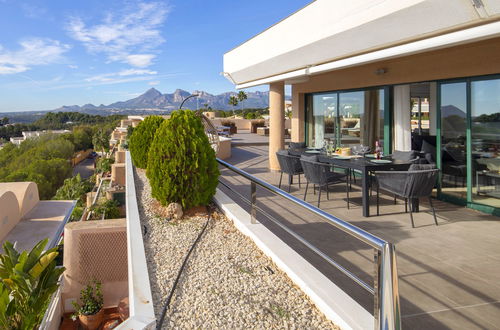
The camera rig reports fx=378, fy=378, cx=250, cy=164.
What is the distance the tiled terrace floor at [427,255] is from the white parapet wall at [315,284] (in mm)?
516

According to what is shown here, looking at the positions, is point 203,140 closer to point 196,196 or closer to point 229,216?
point 196,196

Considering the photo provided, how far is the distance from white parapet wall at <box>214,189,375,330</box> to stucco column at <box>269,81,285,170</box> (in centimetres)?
652

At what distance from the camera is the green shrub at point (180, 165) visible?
532cm

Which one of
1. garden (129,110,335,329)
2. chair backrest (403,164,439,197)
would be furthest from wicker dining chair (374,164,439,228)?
garden (129,110,335,329)

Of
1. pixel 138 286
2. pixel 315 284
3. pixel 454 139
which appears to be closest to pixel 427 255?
pixel 315 284

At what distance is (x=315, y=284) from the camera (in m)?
3.01

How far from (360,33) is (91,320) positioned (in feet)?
21.9

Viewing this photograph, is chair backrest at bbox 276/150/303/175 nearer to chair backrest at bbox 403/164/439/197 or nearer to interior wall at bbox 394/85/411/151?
interior wall at bbox 394/85/411/151

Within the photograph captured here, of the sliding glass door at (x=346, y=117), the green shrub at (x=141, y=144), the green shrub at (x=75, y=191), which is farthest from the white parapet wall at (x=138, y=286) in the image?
the green shrub at (x=75, y=191)

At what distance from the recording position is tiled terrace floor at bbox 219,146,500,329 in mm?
3154

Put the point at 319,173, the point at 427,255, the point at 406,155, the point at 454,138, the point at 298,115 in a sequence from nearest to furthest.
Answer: the point at 427,255 → the point at 319,173 → the point at 454,138 → the point at 406,155 → the point at 298,115

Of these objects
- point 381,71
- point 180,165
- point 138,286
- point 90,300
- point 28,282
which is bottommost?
point 90,300

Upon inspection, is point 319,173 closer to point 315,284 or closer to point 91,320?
point 315,284

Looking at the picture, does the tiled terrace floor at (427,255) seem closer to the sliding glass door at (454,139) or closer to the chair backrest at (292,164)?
the sliding glass door at (454,139)
